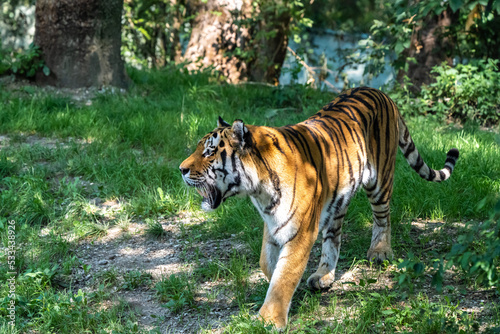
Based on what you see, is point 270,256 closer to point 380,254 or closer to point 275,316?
point 275,316

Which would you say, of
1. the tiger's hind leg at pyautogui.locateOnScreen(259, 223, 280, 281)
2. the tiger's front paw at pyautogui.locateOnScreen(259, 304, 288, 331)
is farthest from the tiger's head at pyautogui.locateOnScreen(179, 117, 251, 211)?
the tiger's front paw at pyautogui.locateOnScreen(259, 304, 288, 331)

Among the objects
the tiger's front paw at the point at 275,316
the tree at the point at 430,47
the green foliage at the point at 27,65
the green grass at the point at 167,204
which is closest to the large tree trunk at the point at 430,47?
the tree at the point at 430,47

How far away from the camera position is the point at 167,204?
5.00 meters

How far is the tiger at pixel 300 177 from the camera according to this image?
325cm

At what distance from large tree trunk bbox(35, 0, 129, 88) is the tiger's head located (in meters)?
4.48

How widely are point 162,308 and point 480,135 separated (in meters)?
4.58

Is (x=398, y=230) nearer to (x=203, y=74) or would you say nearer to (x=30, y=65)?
(x=203, y=74)

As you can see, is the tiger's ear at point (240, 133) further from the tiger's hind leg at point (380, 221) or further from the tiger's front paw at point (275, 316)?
the tiger's hind leg at point (380, 221)

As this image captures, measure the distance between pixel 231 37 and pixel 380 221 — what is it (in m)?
5.47

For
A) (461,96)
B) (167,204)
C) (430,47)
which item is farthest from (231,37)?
(167,204)

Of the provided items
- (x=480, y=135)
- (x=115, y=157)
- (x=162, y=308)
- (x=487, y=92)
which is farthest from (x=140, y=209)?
(x=487, y=92)

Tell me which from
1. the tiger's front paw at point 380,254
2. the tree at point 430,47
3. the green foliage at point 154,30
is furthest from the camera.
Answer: the green foliage at point 154,30

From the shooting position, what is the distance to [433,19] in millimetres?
7953

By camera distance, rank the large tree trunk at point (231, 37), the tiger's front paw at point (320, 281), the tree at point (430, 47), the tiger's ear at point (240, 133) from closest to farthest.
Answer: the tiger's ear at point (240, 133) → the tiger's front paw at point (320, 281) → the tree at point (430, 47) → the large tree trunk at point (231, 37)
